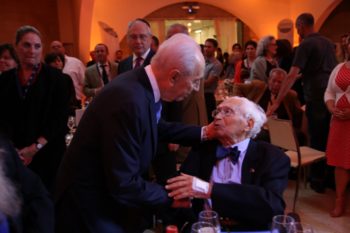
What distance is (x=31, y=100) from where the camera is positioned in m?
2.48

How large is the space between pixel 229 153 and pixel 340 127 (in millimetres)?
1852

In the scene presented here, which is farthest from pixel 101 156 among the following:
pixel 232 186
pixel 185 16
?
pixel 185 16

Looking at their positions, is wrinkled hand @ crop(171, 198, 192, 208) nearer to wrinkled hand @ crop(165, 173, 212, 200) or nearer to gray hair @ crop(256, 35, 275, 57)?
wrinkled hand @ crop(165, 173, 212, 200)

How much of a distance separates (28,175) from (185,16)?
38.3 feet

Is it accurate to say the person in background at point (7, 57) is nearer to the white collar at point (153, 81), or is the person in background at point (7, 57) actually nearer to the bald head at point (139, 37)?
the bald head at point (139, 37)

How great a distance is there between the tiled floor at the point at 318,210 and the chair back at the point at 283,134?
0.58 m

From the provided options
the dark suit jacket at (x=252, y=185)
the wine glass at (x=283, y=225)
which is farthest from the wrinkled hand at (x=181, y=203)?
the wine glass at (x=283, y=225)

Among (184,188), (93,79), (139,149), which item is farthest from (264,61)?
(139,149)

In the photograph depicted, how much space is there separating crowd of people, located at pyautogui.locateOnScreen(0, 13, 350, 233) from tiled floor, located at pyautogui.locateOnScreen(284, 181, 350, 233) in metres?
0.11

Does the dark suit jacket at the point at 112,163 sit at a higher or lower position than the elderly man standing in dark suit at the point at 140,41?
lower

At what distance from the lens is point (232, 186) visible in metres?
1.68

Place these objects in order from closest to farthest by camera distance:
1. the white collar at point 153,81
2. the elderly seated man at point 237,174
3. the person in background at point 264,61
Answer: the white collar at point 153,81, the elderly seated man at point 237,174, the person in background at point 264,61

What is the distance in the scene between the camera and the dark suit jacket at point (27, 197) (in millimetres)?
1238

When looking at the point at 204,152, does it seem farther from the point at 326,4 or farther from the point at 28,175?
the point at 326,4
